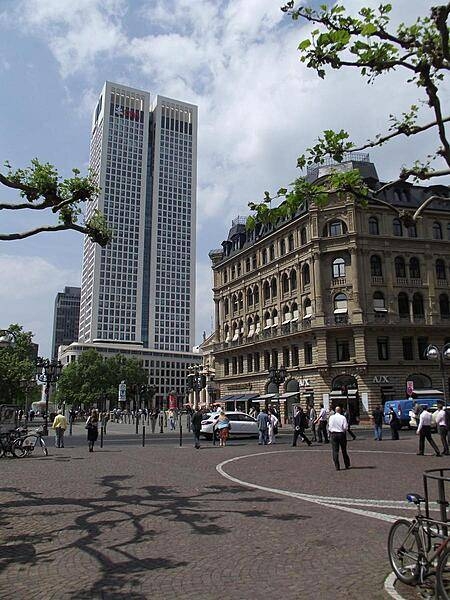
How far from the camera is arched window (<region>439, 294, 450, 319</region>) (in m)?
50.8

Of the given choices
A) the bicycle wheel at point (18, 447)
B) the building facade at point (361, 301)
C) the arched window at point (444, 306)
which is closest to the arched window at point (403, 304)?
the building facade at point (361, 301)

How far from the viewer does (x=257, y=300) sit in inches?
2453

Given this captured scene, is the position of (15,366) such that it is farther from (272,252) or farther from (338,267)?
(338,267)

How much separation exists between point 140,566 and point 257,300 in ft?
185

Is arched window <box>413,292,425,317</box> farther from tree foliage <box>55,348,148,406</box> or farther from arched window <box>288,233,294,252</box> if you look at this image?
tree foliage <box>55,348,148,406</box>

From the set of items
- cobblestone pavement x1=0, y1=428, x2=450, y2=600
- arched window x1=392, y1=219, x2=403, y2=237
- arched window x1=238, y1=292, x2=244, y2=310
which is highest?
arched window x1=392, y1=219, x2=403, y2=237

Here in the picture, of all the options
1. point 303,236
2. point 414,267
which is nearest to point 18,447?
point 303,236

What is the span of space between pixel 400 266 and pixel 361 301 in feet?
20.0

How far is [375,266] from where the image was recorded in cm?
5059

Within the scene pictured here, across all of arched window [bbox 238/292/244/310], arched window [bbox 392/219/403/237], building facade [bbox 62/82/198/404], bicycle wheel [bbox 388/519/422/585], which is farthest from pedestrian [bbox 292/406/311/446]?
building facade [bbox 62/82/198/404]

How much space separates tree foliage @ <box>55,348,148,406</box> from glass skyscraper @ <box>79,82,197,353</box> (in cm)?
6477

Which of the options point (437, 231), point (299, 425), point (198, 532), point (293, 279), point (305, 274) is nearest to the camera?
point (198, 532)

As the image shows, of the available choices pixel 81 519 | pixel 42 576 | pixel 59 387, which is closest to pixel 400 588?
pixel 42 576

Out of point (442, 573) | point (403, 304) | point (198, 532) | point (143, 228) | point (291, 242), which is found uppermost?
point (143, 228)
